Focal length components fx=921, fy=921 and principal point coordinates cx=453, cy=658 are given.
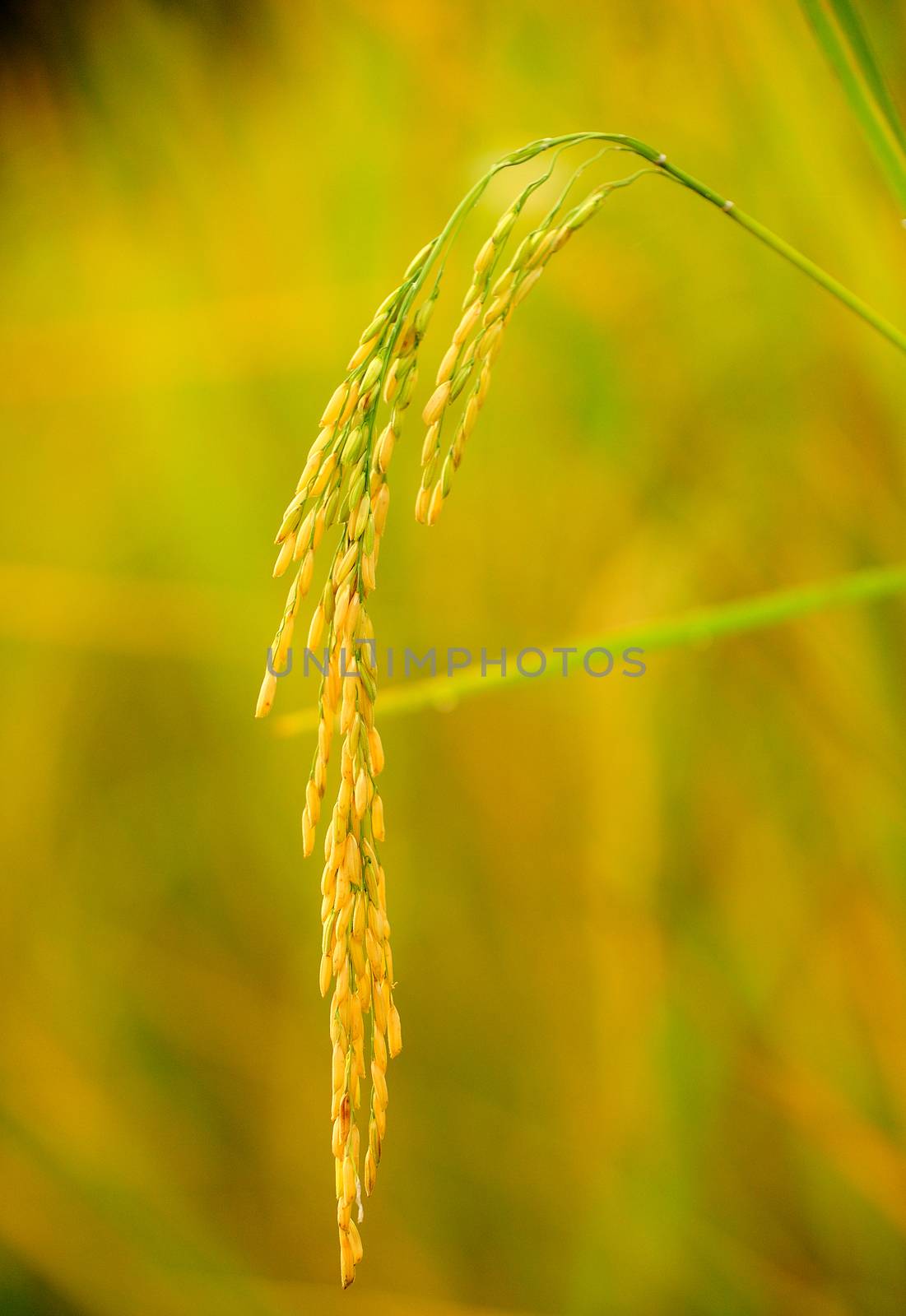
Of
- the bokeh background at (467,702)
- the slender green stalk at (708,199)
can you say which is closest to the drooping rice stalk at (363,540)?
the slender green stalk at (708,199)

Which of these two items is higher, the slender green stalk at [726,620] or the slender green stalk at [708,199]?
the slender green stalk at [708,199]

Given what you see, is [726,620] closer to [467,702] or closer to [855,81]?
[855,81]

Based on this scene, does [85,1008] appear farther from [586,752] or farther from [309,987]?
[586,752]

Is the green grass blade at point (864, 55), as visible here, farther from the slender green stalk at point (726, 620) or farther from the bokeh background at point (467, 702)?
the bokeh background at point (467, 702)

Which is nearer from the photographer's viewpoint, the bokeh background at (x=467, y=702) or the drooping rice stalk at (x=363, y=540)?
the drooping rice stalk at (x=363, y=540)

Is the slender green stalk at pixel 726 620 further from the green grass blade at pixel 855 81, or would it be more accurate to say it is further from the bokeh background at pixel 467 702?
the bokeh background at pixel 467 702
